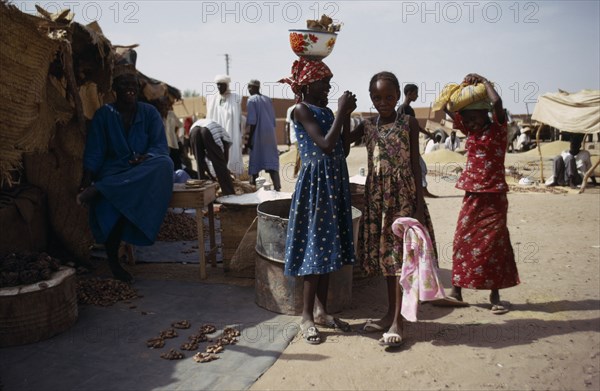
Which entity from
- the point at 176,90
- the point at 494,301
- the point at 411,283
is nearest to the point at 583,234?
the point at 494,301

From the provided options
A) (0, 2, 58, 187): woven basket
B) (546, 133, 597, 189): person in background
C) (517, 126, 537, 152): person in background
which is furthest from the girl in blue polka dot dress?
(517, 126, 537, 152): person in background

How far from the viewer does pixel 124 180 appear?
14.5 feet

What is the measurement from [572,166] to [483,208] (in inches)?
345

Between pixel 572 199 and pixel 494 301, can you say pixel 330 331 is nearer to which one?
pixel 494 301

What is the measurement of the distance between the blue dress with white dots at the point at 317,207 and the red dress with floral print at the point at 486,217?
112 cm

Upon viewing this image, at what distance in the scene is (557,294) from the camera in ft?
14.3

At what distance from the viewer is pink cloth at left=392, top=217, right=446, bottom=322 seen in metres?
3.16

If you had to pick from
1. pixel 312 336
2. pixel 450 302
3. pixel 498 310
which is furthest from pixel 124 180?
pixel 498 310

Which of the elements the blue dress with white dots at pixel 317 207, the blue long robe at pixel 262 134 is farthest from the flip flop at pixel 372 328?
the blue long robe at pixel 262 134

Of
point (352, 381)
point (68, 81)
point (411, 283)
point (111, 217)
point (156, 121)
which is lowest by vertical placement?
point (352, 381)

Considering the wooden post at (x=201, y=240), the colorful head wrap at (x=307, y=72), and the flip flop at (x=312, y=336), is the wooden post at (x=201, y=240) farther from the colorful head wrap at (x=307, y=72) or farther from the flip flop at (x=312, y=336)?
the colorful head wrap at (x=307, y=72)

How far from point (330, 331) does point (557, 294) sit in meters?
2.18

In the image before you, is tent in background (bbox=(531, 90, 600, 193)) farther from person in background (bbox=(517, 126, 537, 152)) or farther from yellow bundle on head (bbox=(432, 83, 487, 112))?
person in background (bbox=(517, 126, 537, 152))

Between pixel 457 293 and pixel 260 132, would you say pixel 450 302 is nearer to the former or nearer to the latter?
pixel 457 293
